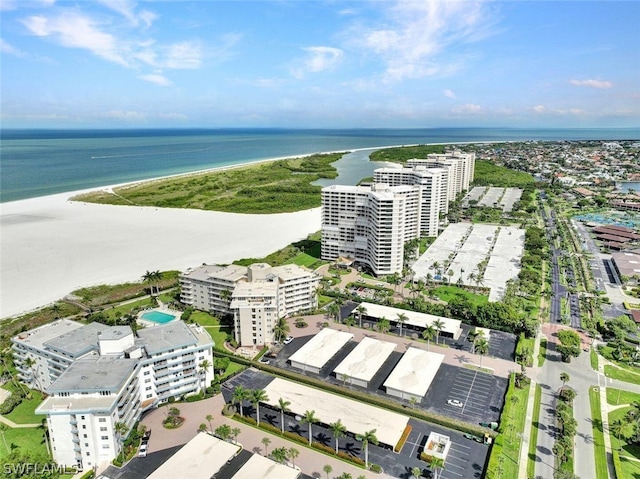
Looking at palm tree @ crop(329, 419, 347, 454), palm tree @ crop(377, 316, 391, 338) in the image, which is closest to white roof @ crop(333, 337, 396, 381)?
palm tree @ crop(377, 316, 391, 338)

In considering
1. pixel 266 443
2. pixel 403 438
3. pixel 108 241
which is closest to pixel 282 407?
pixel 266 443

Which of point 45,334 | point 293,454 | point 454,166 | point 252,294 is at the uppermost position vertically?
point 454,166

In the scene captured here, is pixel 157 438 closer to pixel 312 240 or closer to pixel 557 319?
pixel 557 319

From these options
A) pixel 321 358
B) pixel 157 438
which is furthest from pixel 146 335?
pixel 321 358

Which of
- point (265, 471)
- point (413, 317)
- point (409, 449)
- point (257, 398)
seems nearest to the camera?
point (265, 471)

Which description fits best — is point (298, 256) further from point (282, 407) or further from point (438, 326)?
point (282, 407)

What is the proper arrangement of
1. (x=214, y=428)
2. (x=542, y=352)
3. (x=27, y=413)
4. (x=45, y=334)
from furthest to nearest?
(x=542, y=352), (x=45, y=334), (x=27, y=413), (x=214, y=428)
